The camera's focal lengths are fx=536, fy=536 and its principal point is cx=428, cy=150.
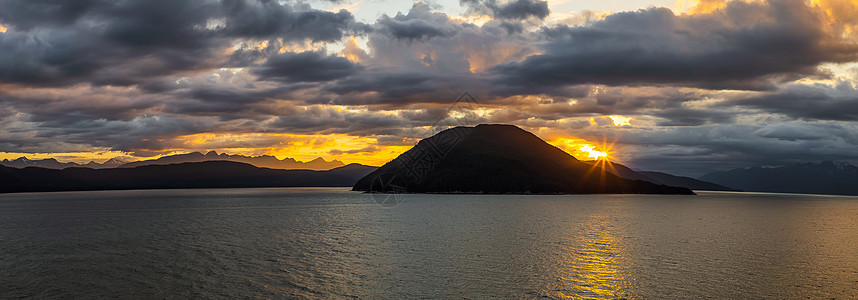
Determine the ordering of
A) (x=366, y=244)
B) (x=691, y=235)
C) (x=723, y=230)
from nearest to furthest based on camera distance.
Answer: (x=366, y=244), (x=691, y=235), (x=723, y=230)

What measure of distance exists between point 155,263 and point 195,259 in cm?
474

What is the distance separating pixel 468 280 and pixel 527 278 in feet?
21.5

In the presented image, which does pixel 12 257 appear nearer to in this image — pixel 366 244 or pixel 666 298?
pixel 366 244

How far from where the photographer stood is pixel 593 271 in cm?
6241

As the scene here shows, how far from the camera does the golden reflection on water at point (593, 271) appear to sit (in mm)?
50803

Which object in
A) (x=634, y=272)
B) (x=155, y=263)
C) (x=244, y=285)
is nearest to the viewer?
(x=244, y=285)

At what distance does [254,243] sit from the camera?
89.3m

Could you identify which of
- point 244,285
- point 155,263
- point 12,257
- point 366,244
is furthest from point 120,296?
point 366,244

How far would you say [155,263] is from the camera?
67312 mm

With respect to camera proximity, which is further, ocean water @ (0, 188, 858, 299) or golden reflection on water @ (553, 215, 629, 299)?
ocean water @ (0, 188, 858, 299)

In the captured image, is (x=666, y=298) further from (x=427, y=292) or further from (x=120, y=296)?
(x=120, y=296)

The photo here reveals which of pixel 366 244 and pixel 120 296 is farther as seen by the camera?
pixel 366 244

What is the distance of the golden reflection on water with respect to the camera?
167 feet

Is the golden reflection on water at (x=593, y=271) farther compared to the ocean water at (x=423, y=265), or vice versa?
the ocean water at (x=423, y=265)
